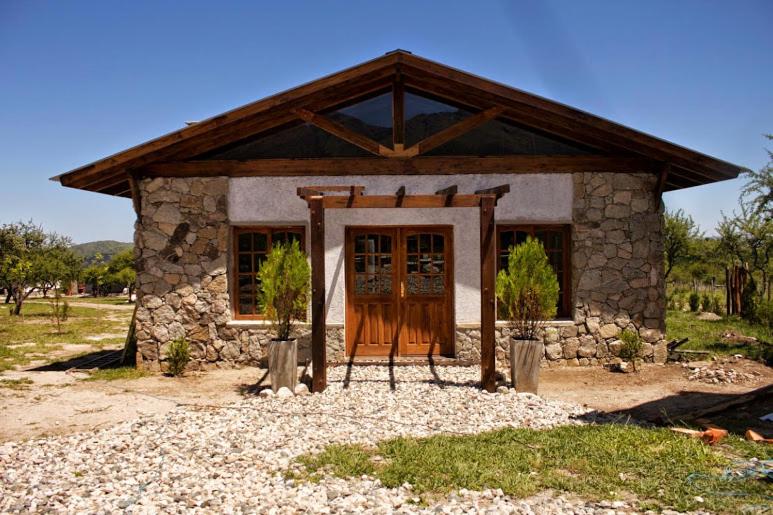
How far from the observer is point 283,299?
24.6 feet

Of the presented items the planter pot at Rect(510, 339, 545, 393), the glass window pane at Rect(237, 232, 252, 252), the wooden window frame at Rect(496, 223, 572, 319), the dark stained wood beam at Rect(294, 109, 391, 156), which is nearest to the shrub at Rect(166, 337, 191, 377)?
the glass window pane at Rect(237, 232, 252, 252)

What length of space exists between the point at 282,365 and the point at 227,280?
237cm

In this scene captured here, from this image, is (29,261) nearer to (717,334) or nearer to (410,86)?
(410,86)

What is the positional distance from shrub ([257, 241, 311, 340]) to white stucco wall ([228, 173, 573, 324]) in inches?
59.3

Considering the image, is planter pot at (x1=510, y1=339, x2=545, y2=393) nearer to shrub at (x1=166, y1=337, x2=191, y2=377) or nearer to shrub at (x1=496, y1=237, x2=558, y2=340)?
shrub at (x1=496, y1=237, x2=558, y2=340)

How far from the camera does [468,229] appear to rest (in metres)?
9.05

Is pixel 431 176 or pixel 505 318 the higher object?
pixel 431 176

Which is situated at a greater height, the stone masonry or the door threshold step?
the stone masonry

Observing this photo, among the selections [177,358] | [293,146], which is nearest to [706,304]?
[293,146]

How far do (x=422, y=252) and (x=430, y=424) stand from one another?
12.6ft

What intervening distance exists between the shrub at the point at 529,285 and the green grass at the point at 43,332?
320 inches

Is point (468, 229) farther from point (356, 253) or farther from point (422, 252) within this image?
point (356, 253)

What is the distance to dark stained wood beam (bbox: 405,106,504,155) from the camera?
8288 millimetres

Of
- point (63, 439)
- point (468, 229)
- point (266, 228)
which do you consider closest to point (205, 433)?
point (63, 439)
